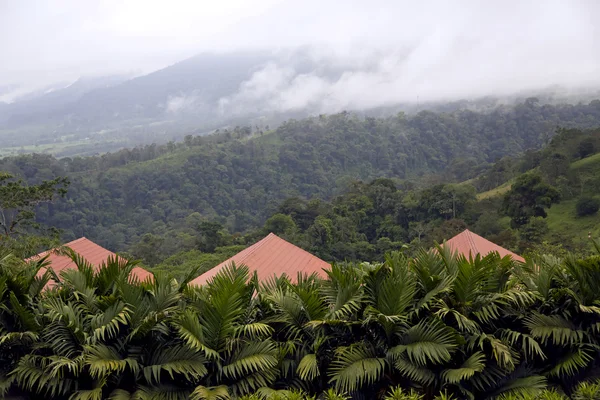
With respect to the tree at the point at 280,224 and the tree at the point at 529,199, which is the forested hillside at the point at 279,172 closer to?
the tree at the point at 280,224

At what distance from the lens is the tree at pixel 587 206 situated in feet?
99.5

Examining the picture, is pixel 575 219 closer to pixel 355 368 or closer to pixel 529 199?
pixel 529 199

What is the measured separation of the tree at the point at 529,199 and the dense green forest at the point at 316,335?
25.5 meters

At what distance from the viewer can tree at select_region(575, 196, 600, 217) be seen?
3031 cm

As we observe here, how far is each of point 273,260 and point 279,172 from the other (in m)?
59.4

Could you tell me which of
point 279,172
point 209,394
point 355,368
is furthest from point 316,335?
point 279,172

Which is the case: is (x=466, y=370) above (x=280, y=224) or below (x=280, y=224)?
above

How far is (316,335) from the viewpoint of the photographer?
191 inches

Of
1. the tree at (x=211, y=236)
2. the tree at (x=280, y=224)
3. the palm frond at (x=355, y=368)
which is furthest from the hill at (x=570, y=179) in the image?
the palm frond at (x=355, y=368)

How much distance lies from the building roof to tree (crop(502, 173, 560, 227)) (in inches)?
831

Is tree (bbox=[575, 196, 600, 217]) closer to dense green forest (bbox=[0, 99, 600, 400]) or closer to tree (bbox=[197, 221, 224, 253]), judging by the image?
tree (bbox=[197, 221, 224, 253])

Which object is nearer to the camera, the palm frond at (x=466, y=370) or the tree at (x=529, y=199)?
the palm frond at (x=466, y=370)

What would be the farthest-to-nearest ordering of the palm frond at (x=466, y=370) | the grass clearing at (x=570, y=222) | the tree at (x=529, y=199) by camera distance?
the grass clearing at (x=570, y=222), the tree at (x=529, y=199), the palm frond at (x=466, y=370)

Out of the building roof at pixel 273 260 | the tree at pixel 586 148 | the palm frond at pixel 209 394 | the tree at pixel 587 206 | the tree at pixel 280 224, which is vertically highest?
the palm frond at pixel 209 394
